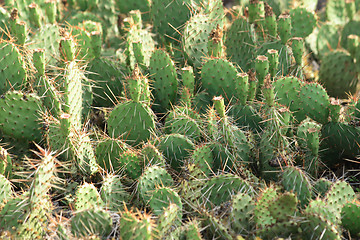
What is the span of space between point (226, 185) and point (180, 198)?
1.05 feet

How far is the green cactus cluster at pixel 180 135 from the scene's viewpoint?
2.76 metres

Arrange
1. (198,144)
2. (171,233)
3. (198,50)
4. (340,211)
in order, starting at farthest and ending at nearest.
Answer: (198,50) < (198,144) < (340,211) < (171,233)

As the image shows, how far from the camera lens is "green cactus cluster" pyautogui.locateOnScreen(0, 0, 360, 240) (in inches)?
109

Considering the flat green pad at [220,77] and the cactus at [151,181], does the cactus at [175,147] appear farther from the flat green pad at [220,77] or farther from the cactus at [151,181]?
the flat green pad at [220,77]

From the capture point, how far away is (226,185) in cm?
298

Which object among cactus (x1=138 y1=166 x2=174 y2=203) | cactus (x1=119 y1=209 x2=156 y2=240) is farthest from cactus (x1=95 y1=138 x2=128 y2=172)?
cactus (x1=119 y1=209 x2=156 y2=240)

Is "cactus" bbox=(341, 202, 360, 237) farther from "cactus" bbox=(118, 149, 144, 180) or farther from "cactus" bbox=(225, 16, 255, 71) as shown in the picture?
"cactus" bbox=(225, 16, 255, 71)

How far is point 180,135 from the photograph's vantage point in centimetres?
331

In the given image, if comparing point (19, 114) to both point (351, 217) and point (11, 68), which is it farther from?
point (351, 217)

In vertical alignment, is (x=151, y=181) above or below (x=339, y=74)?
above

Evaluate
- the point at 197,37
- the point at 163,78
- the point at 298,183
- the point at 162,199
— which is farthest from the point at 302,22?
the point at 162,199

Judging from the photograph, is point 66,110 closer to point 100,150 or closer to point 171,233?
point 100,150

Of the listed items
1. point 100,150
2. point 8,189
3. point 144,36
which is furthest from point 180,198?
point 144,36

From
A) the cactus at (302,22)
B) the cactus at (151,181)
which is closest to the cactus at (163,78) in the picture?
the cactus at (151,181)
